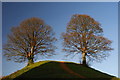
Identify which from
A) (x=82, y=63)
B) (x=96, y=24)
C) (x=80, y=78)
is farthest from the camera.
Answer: (x=96, y=24)

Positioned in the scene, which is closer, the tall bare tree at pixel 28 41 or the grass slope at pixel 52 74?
the grass slope at pixel 52 74

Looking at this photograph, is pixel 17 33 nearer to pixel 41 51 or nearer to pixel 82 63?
pixel 41 51

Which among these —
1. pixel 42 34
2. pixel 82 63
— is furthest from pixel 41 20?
pixel 82 63

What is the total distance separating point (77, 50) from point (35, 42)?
8.82 meters

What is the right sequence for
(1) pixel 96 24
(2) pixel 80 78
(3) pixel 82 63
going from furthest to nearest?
(1) pixel 96 24
(3) pixel 82 63
(2) pixel 80 78

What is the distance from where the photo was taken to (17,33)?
108 ft

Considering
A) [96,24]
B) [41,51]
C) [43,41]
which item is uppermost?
[96,24]

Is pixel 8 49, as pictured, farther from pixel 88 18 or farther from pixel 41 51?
pixel 88 18

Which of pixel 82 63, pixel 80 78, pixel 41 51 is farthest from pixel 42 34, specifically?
pixel 80 78

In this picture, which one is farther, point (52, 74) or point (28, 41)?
point (28, 41)

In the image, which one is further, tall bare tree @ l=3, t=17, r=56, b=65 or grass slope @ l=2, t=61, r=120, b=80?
tall bare tree @ l=3, t=17, r=56, b=65

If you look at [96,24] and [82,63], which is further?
[96,24]

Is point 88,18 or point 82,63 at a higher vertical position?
point 88,18

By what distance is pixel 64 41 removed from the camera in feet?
109
